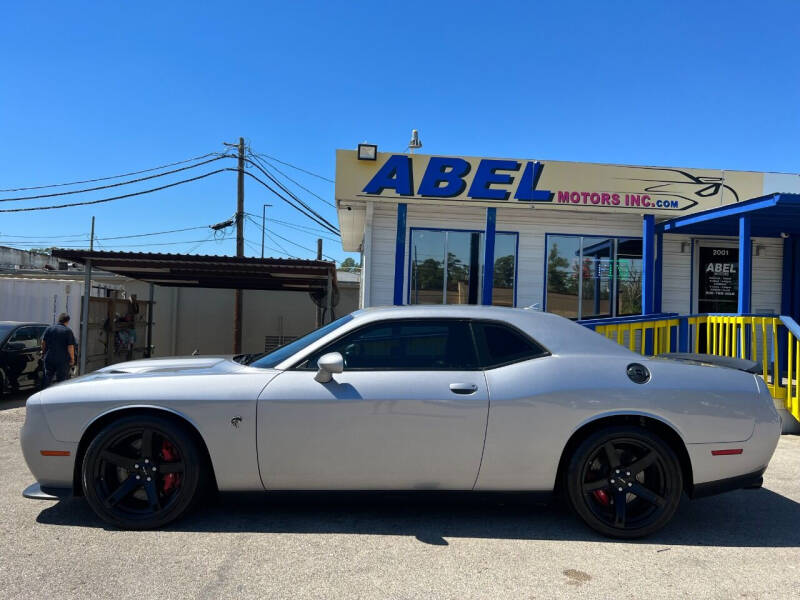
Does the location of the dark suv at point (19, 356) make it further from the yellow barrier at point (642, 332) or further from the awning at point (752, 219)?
the awning at point (752, 219)

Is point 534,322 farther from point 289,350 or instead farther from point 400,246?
point 400,246

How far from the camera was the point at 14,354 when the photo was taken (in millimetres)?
9516

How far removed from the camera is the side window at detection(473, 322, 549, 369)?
387cm

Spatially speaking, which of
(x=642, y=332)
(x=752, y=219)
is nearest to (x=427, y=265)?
(x=642, y=332)

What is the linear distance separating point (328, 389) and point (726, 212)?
753 cm

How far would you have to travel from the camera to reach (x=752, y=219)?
30.7ft

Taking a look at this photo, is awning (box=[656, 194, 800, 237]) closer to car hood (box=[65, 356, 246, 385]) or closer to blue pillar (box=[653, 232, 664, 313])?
blue pillar (box=[653, 232, 664, 313])

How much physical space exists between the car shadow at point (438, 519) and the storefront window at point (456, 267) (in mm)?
6396

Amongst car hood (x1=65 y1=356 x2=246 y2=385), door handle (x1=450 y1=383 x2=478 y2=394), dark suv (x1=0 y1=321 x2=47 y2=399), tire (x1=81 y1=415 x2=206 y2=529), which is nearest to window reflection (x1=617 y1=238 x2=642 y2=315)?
door handle (x1=450 y1=383 x2=478 y2=394)

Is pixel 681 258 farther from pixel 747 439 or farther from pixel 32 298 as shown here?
pixel 32 298

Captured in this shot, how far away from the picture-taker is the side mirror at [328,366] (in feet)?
11.6

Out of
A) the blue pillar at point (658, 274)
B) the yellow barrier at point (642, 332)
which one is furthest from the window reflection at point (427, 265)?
the blue pillar at point (658, 274)

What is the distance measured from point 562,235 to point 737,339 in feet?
12.3

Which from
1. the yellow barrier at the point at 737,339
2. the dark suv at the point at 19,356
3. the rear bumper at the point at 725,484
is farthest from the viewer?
the dark suv at the point at 19,356
